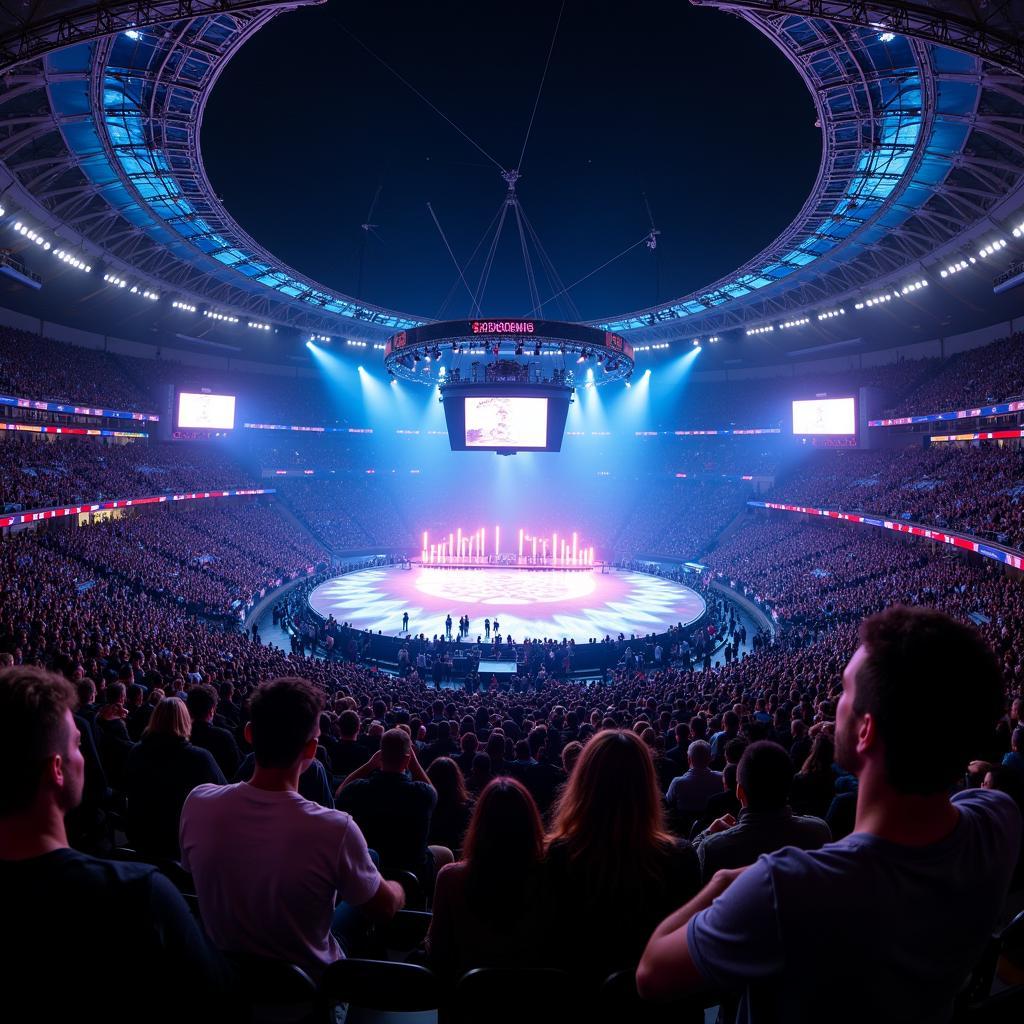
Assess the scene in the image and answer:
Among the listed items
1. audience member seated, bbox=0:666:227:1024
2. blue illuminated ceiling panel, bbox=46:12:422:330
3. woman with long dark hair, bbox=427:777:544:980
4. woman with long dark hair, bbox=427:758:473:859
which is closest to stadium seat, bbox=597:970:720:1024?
woman with long dark hair, bbox=427:777:544:980

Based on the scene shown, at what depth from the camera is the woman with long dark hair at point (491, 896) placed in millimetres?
2834

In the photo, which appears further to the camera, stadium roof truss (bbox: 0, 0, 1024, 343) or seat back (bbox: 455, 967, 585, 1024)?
stadium roof truss (bbox: 0, 0, 1024, 343)

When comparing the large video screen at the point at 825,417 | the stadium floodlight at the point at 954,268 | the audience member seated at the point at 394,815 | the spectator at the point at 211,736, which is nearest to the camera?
the audience member seated at the point at 394,815

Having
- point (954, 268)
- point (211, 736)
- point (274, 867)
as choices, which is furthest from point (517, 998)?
point (954, 268)

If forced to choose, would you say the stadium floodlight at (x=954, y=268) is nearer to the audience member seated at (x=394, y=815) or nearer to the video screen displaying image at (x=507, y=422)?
the video screen displaying image at (x=507, y=422)

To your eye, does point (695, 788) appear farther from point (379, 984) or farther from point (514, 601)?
point (514, 601)

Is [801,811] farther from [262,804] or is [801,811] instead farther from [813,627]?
[813,627]

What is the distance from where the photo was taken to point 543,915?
2865 mm

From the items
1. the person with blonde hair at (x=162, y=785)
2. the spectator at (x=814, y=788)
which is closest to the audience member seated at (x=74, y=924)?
the person with blonde hair at (x=162, y=785)

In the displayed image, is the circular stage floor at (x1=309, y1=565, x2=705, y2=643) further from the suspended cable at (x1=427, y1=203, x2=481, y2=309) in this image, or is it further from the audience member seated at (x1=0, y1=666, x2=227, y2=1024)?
the audience member seated at (x1=0, y1=666, x2=227, y2=1024)

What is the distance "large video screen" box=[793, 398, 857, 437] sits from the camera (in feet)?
140

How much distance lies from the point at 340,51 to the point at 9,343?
29.7 meters

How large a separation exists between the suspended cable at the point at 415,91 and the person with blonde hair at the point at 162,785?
699 inches

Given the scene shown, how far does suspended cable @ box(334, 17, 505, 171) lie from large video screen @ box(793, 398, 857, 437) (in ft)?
101
